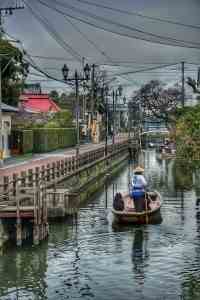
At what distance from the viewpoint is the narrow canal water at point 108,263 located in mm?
18844

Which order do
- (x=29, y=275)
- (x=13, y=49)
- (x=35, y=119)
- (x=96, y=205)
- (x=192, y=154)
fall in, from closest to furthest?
(x=29, y=275) < (x=192, y=154) < (x=96, y=205) < (x=13, y=49) < (x=35, y=119)

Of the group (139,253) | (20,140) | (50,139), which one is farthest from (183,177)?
(139,253)

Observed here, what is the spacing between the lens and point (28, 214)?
2477cm

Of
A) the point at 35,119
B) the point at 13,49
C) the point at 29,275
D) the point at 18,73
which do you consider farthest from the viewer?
the point at 35,119

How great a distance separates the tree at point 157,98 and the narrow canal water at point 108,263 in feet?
350

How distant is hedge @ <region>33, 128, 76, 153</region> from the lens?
→ 229 ft

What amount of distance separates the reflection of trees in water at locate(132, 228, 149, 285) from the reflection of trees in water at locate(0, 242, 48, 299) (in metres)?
2.96

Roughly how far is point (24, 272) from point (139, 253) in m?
4.57

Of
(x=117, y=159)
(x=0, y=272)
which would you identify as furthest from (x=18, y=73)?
(x=0, y=272)

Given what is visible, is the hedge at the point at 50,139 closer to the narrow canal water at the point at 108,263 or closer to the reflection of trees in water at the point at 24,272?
the narrow canal water at the point at 108,263

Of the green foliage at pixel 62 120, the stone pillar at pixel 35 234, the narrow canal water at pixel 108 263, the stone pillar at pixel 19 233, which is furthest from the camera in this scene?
the green foliage at pixel 62 120

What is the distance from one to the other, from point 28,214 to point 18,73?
40.3 m

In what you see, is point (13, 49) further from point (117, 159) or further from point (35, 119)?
point (35, 119)

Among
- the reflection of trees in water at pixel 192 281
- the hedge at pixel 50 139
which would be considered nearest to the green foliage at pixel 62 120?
the hedge at pixel 50 139
